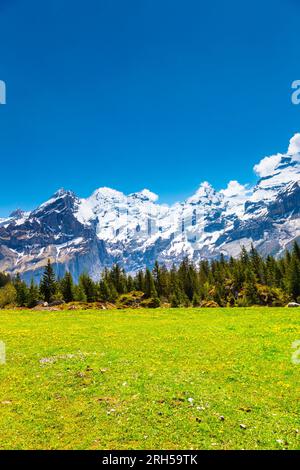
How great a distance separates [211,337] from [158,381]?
1266 cm

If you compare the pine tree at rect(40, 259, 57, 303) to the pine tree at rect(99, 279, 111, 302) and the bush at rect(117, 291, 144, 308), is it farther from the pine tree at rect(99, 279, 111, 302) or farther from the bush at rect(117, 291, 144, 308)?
the pine tree at rect(99, 279, 111, 302)

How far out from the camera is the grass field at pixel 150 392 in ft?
38.8

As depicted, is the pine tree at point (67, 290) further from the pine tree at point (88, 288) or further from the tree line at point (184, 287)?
the pine tree at point (88, 288)

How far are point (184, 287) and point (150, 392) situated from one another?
396 feet

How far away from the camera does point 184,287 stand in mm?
134625

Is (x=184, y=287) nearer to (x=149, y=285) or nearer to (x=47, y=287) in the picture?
(x=149, y=285)

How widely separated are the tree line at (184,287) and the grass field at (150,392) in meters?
56.6

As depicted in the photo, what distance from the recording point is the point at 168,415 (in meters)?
13.4

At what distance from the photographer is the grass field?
11828 millimetres

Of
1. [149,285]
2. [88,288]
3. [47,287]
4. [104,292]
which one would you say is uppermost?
[47,287]

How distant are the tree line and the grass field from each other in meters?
56.6

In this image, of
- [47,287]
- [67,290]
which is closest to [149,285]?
[67,290]

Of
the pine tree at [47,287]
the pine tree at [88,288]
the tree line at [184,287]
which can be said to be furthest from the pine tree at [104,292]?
the pine tree at [47,287]

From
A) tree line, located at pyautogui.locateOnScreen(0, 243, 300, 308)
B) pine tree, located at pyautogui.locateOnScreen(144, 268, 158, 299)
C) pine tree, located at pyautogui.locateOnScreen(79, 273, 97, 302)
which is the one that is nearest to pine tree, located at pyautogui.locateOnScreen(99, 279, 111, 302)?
tree line, located at pyautogui.locateOnScreen(0, 243, 300, 308)
